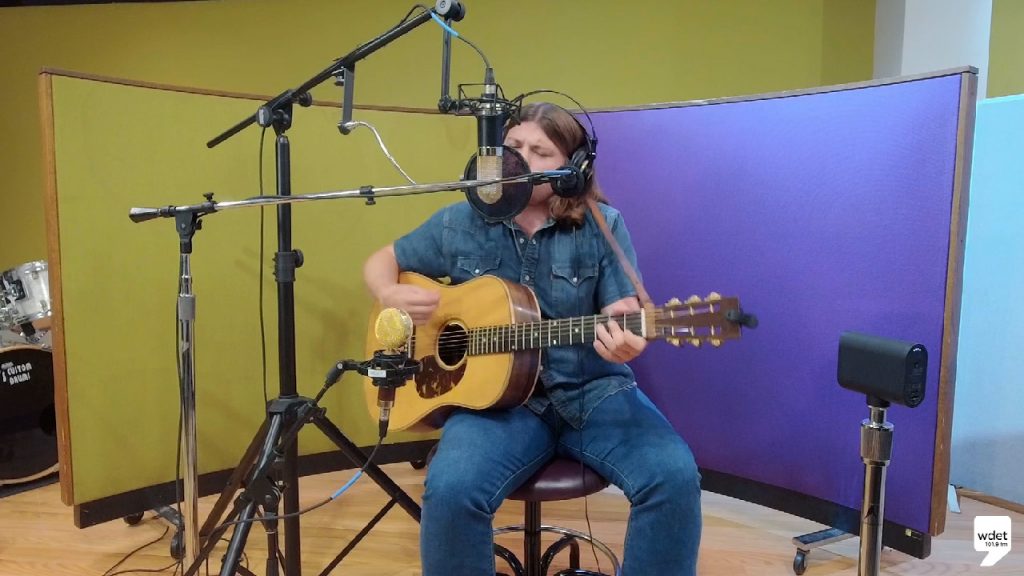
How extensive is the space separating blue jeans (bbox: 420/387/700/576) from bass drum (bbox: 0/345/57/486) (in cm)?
181

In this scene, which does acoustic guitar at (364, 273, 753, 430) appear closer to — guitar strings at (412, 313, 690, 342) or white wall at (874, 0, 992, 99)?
guitar strings at (412, 313, 690, 342)

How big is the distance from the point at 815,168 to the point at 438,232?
99 centimetres

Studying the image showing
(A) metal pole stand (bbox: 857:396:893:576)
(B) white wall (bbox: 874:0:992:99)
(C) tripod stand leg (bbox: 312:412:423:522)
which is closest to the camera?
(A) metal pole stand (bbox: 857:396:893:576)

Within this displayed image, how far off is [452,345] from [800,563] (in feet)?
3.51

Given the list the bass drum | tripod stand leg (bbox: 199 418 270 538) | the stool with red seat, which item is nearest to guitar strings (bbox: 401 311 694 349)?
the stool with red seat

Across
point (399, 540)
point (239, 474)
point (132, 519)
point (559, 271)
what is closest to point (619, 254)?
point (559, 271)

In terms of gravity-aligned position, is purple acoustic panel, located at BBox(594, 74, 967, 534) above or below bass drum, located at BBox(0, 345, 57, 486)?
above

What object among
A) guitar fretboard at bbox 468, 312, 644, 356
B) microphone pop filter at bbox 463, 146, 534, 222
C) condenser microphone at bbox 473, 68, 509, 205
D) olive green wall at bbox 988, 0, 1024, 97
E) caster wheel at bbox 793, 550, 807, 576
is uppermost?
olive green wall at bbox 988, 0, 1024, 97

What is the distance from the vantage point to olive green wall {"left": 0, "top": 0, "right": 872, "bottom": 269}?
116 inches

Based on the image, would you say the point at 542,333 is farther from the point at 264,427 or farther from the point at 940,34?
the point at 940,34

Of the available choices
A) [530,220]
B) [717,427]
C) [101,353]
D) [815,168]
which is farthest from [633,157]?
[101,353]

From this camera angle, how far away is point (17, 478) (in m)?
2.46

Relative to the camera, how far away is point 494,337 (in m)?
1.51

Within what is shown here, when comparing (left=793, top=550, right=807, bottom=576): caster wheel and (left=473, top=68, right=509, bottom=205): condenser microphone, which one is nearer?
(left=473, top=68, right=509, bottom=205): condenser microphone
